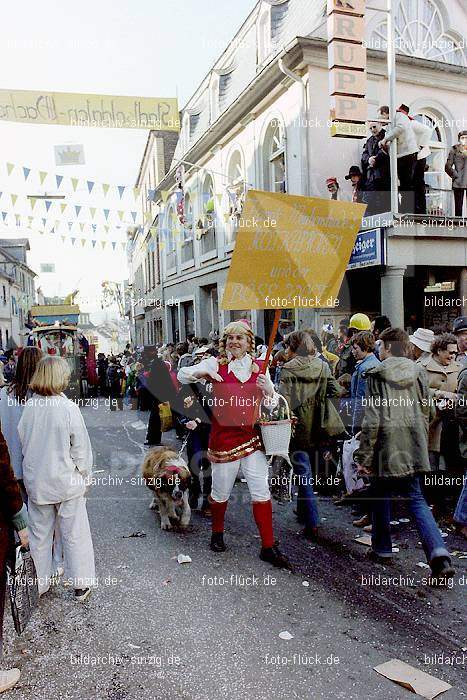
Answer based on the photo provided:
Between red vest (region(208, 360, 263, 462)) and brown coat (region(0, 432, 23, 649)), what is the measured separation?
80.9 inches

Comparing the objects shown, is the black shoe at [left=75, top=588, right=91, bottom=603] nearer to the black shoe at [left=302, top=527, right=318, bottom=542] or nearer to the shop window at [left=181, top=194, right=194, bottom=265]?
the black shoe at [left=302, top=527, right=318, bottom=542]

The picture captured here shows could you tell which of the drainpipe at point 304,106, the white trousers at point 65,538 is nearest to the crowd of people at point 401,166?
the drainpipe at point 304,106

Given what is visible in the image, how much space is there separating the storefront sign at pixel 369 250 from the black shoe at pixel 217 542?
7294mm

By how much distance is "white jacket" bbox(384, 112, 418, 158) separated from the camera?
10250mm

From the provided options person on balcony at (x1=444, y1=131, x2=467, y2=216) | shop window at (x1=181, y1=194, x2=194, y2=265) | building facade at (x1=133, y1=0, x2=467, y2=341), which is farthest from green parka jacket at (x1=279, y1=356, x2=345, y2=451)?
shop window at (x1=181, y1=194, x2=194, y2=265)

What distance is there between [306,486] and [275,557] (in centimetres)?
78

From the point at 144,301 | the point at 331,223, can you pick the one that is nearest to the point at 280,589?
the point at 331,223

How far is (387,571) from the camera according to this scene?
436cm

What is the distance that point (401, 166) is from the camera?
431 inches

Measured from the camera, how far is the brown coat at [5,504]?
9.12ft

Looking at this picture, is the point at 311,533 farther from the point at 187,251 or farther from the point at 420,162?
the point at 187,251

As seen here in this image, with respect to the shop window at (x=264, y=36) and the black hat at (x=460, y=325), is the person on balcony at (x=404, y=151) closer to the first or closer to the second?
the shop window at (x=264, y=36)

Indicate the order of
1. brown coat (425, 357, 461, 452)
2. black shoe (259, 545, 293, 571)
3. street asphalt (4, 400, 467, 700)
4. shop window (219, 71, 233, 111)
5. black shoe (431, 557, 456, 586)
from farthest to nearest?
shop window (219, 71, 233, 111) < brown coat (425, 357, 461, 452) < black shoe (259, 545, 293, 571) < black shoe (431, 557, 456, 586) < street asphalt (4, 400, 467, 700)

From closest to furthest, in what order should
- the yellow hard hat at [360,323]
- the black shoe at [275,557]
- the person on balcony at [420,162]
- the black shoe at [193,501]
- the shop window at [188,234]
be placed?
1. the black shoe at [275,557]
2. the black shoe at [193,501]
3. the yellow hard hat at [360,323]
4. the person on balcony at [420,162]
5. the shop window at [188,234]
